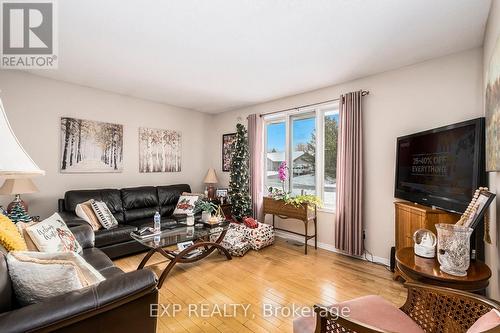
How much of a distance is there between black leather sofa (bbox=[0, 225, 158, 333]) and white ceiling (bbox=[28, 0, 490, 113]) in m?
1.96

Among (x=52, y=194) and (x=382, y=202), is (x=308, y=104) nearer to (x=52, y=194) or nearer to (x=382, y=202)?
(x=382, y=202)

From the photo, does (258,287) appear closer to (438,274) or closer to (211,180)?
(438,274)

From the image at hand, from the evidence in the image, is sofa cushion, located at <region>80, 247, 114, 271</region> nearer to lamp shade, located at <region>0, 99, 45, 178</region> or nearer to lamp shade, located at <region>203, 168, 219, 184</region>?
lamp shade, located at <region>0, 99, 45, 178</region>

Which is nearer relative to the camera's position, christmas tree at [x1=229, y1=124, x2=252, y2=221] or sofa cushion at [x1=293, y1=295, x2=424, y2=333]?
sofa cushion at [x1=293, y1=295, x2=424, y2=333]

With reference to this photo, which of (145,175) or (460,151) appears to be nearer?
(460,151)

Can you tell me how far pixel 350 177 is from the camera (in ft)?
10.7

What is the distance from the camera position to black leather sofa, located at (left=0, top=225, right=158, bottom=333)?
3.15 feet

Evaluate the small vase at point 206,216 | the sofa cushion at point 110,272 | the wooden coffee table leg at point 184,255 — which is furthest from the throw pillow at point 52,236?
the small vase at point 206,216

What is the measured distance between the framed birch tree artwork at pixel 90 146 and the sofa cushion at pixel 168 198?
0.82 metres

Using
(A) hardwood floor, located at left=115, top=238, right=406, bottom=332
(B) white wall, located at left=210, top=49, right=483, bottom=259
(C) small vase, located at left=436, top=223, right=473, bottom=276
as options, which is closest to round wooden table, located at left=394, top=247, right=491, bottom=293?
(C) small vase, located at left=436, top=223, right=473, bottom=276

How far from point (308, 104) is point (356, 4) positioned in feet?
6.89

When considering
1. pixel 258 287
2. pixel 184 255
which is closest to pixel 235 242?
pixel 184 255

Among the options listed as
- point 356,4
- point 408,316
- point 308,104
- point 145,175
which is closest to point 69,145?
point 145,175

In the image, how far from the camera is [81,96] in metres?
3.67
